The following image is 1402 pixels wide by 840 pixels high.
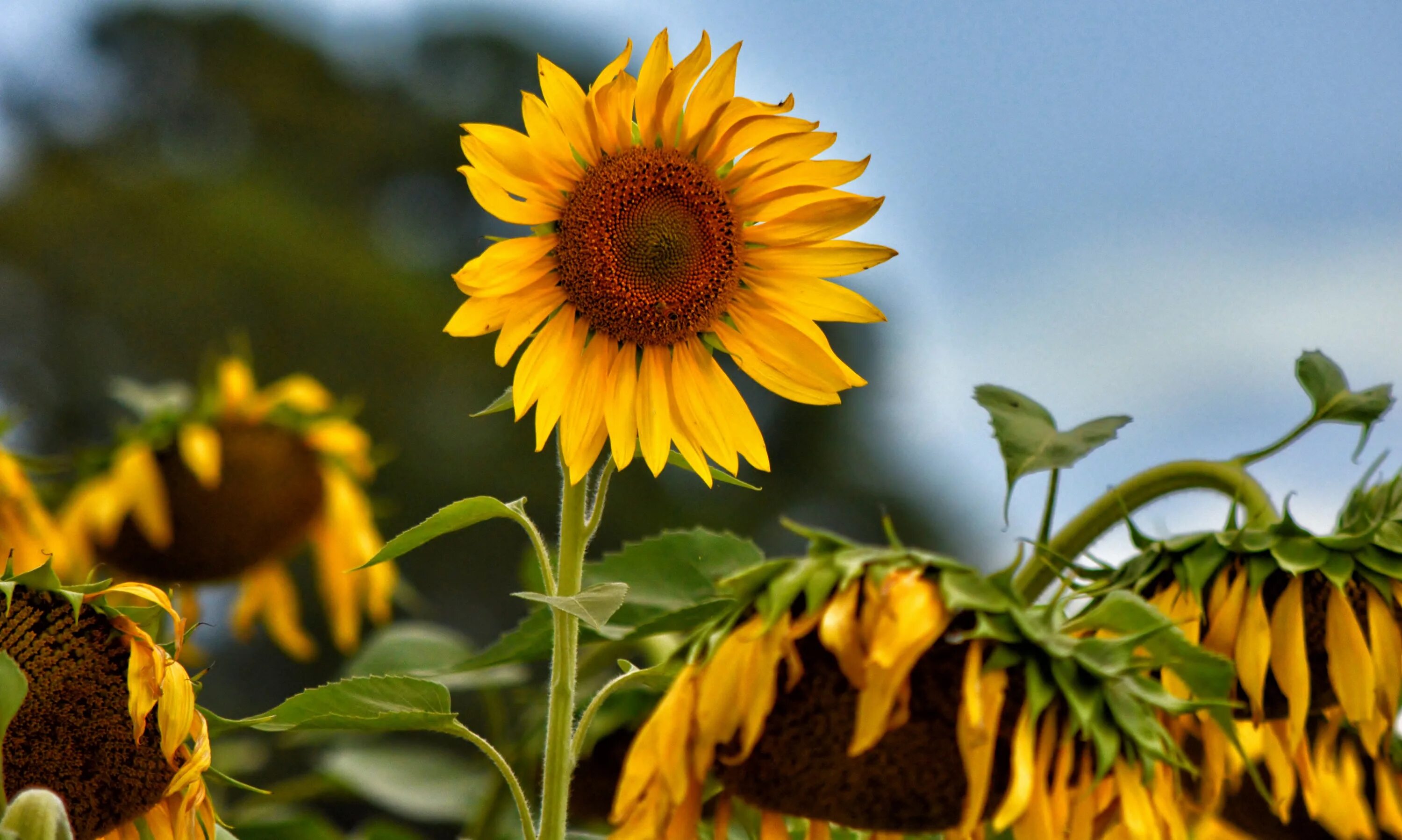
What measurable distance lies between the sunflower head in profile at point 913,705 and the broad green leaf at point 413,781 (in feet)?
1.75

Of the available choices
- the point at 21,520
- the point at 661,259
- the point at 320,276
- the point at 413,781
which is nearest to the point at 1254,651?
the point at 661,259

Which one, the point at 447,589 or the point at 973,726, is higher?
the point at 973,726

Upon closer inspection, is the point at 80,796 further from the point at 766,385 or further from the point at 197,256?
the point at 197,256

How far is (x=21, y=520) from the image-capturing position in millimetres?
1062

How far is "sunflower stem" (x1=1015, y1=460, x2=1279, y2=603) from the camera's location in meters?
0.72

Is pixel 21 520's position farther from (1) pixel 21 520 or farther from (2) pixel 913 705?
(2) pixel 913 705

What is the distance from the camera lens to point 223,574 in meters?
1.45

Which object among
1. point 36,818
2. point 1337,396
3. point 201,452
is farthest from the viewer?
point 201,452

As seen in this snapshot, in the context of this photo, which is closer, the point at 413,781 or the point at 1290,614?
the point at 1290,614

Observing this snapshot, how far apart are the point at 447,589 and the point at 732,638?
5.34 metres

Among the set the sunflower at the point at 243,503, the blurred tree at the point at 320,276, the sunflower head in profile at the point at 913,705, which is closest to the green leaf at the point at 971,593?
the sunflower head in profile at the point at 913,705

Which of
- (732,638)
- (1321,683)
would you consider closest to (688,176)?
(732,638)

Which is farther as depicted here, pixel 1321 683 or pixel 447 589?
pixel 447 589

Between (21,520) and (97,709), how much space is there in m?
0.53
